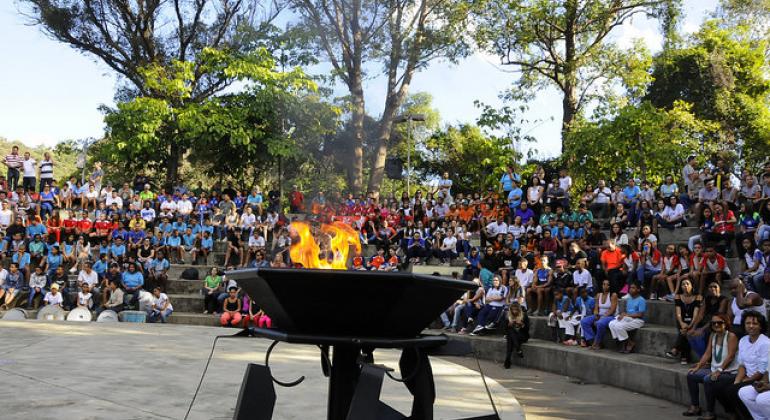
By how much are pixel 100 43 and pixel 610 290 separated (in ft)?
83.3

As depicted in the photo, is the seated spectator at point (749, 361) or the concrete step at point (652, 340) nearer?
the seated spectator at point (749, 361)

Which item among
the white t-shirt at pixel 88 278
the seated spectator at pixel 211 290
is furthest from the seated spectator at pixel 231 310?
the white t-shirt at pixel 88 278

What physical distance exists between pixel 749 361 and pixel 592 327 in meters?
4.70

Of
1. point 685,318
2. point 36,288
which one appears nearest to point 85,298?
point 36,288

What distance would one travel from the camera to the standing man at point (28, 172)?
21.3m

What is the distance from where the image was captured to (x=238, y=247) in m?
18.8

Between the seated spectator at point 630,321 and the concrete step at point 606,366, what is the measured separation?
27 centimetres

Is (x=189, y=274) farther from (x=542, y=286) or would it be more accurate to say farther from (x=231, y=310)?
(x=542, y=286)

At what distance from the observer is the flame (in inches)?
189

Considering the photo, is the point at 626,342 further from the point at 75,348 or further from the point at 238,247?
the point at 238,247

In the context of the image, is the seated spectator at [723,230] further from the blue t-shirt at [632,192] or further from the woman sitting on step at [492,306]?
the woman sitting on step at [492,306]

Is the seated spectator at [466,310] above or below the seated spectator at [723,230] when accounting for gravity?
below

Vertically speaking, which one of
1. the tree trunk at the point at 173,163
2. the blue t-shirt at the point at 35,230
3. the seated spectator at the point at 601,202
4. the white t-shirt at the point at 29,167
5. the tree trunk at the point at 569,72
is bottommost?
the blue t-shirt at the point at 35,230

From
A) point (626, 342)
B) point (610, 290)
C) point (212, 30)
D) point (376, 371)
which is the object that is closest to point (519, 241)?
point (610, 290)
